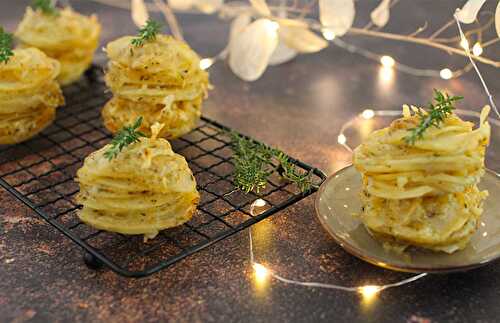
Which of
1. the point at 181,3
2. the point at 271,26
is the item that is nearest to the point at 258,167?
the point at 271,26

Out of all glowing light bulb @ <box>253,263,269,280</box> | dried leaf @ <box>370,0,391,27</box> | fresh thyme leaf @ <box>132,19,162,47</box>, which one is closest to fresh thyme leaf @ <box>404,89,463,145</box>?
glowing light bulb @ <box>253,263,269,280</box>

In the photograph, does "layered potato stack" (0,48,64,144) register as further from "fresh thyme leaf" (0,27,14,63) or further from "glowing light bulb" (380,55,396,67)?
"glowing light bulb" (380,55,396,67)

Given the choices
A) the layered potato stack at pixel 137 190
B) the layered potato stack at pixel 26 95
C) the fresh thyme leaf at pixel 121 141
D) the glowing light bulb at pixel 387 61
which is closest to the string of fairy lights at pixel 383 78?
Result: the glowing light bulb at pixel 387 61

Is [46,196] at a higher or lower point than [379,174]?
lower

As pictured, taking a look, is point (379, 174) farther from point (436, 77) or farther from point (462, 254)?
point (436, 77)

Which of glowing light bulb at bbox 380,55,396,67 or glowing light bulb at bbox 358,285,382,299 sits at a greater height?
glowing light bulb at bbox 358,285,382,299

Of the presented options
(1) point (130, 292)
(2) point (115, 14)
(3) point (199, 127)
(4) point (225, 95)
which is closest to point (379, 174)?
(1) point (130, 292)

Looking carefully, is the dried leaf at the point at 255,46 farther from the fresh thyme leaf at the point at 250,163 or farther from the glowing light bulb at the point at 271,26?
the fresh thyme leaf at the point at 250,163
